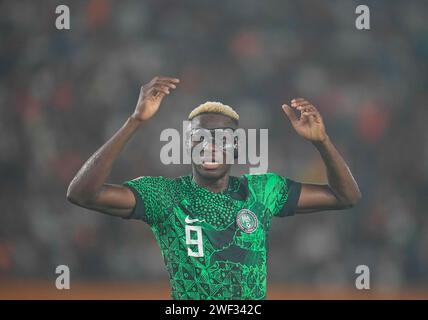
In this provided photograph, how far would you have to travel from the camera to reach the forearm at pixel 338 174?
10.1 ft

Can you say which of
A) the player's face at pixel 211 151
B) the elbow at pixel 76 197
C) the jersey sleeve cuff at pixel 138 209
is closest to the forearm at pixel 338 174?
the player's face at pixel 211 151

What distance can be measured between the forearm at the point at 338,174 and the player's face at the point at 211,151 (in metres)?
0.39

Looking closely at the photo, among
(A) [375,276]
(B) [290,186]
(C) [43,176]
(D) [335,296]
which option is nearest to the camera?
(B) [290,186]

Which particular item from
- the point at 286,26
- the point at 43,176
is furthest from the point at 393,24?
the point at 43,176

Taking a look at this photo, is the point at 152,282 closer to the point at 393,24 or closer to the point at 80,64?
the point at 80,64

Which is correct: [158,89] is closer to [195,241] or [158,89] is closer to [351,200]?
[195,241]

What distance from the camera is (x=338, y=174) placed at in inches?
123

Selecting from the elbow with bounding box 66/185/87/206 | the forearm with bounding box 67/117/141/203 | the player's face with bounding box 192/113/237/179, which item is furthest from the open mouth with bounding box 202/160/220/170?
the elbow with bounding box 66/185/87/206

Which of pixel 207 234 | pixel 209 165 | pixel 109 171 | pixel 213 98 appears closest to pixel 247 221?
pixel 207 234

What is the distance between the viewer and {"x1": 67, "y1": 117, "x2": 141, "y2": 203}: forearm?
281 cm

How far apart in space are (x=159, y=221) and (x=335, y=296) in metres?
3.32

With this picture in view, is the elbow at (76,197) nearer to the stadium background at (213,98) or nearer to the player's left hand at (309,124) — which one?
the player's left hand at (309,124)

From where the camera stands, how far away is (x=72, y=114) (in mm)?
7086

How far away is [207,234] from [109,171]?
454mm
